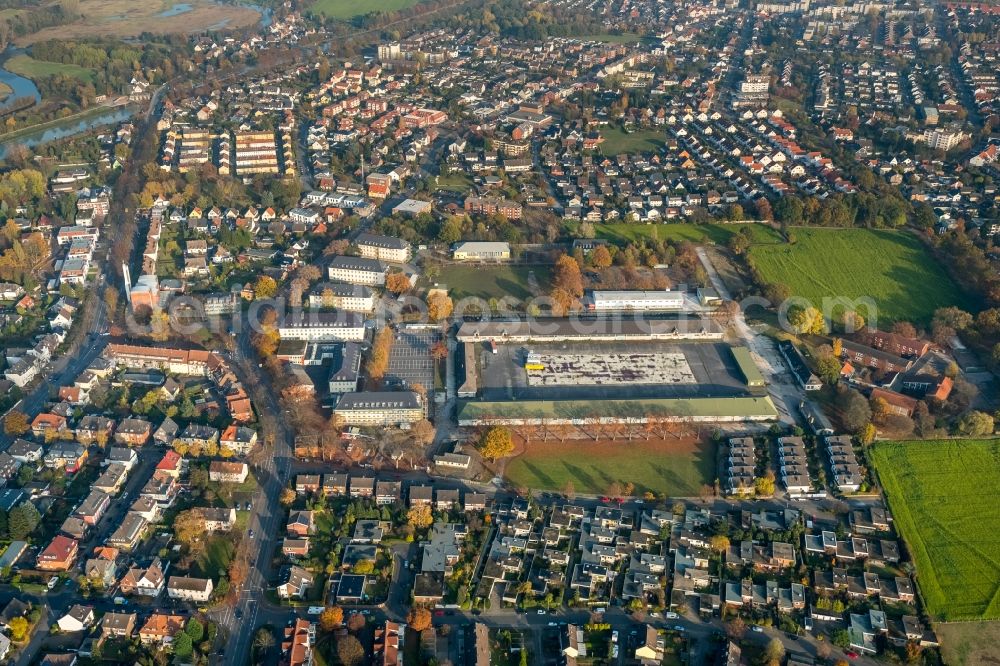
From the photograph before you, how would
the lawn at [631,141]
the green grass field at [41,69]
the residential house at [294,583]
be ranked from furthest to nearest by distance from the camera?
the green grass field at [41,69], the lawn at [631,141], the residential house at [294,583]

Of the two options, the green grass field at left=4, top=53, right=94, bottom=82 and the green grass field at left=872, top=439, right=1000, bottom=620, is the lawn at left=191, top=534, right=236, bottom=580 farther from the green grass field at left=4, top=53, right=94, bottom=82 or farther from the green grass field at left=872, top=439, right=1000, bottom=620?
the green grass field at left=4, top=53, right=94, bottom=82

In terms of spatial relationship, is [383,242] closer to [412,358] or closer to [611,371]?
[412,358]

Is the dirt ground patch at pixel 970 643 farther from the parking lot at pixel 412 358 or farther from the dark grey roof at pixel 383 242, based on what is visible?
the dark grey roof at pixel 383 242

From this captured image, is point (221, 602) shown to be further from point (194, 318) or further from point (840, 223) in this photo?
point (840, 223)

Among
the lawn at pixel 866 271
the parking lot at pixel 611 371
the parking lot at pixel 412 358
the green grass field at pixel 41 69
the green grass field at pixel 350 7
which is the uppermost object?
the green grass field at pixel 41 69

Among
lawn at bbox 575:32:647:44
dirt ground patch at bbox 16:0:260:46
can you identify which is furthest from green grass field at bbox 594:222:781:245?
dirt ground patch at bbox 16:0:260:46

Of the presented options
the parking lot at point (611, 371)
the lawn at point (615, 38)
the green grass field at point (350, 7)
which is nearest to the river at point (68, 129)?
the green grass field at point (350, 7)

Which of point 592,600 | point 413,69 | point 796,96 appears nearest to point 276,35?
point 413,69
